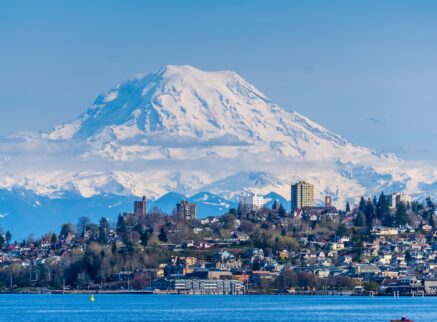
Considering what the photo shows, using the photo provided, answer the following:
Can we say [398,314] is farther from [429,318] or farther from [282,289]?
[282,289]

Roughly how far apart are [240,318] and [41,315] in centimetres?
1750

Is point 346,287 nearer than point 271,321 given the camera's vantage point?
No

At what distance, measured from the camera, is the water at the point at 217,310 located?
122500mm

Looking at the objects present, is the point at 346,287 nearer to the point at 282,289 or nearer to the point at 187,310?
the point at 282,289

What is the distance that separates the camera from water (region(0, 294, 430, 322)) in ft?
402

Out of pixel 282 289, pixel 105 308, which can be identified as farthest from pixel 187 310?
pixel 282 289

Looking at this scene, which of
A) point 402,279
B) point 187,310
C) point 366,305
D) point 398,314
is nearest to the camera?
point 398,314

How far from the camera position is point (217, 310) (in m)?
138

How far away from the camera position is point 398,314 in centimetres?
12825

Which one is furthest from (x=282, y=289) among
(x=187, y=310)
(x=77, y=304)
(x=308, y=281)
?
(x=187, y=310)

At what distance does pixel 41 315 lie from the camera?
423 ft

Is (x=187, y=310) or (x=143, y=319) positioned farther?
(x=187, y=310)

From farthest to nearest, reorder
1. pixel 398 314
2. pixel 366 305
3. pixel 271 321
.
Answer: pixel 366 305 < pixel 398 314 < pixel 271 321

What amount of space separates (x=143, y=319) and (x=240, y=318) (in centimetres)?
728
